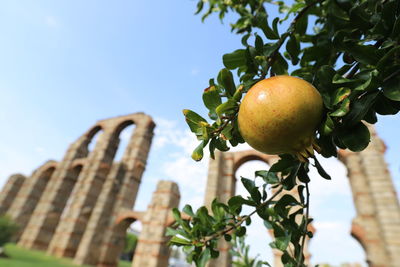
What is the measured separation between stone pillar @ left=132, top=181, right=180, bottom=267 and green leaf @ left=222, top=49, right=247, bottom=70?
11.3 m

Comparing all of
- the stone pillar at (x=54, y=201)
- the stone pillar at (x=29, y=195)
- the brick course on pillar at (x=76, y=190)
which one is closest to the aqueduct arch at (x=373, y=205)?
the brick course on pillar at (x=76, y=190)

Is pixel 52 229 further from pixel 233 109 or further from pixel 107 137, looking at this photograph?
pixel 233 109

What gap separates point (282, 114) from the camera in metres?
0.59

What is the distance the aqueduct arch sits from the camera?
25.1 feet

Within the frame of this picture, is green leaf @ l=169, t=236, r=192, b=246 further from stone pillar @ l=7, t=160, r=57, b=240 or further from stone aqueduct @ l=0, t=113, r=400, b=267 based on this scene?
stone pillar @ l=7, t=160, r=57, b=240

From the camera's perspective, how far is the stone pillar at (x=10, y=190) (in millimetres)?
19372

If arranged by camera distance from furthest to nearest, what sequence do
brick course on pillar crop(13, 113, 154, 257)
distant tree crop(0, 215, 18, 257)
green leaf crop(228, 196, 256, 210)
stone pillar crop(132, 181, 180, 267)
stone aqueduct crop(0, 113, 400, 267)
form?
brick course on pillar crop(13, 113, 154, 257), distant tree crop(0, 215, 18, 257), stone pillar crop(132, 181, 180, 267), stone aqueduct crop(0, 113, 400, 267), green leaf crop(228, 196, 256, 210)

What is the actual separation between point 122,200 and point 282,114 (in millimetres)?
14947

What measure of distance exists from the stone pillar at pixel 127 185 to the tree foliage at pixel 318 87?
1330cm

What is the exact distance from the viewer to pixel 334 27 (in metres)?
0.88

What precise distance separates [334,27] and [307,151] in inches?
21.6

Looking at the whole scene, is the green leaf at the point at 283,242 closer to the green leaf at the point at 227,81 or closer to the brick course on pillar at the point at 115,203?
the green leaf at the point at 227,81

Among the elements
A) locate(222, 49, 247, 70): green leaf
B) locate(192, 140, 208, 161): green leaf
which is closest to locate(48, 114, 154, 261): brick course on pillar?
locate(192, 140, 208, 161): green leaf

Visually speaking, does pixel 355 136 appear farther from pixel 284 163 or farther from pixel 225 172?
pixel 225 172
